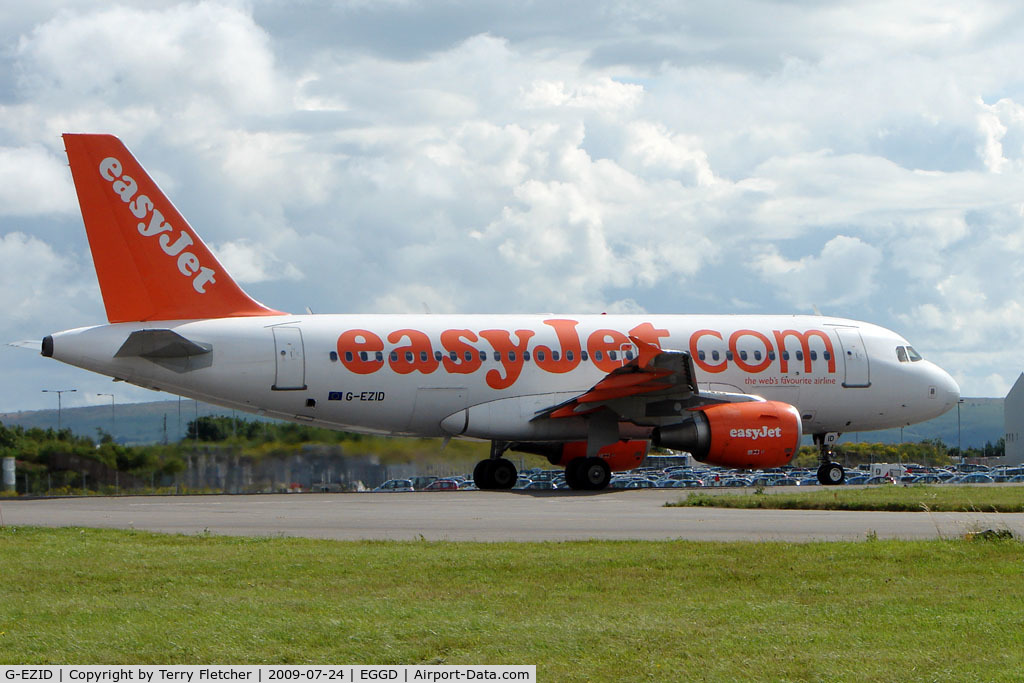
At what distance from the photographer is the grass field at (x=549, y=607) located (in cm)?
754

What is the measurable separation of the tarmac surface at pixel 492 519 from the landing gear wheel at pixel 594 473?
2705 millimetres

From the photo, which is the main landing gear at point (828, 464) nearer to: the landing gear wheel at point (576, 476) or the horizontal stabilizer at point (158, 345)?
the landing gear wheel at point (576, 476)

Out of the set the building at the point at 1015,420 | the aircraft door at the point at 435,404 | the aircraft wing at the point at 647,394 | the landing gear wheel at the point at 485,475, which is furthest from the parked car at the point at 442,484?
the building at the point at 1015,420

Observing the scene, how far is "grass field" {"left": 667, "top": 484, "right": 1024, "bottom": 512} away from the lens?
2039 cm

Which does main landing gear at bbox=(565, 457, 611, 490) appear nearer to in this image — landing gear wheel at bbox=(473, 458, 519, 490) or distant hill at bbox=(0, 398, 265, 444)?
landing gear wheel at bbox=(473, 458, 519, 490)

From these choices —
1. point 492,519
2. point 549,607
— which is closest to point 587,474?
point 492,519

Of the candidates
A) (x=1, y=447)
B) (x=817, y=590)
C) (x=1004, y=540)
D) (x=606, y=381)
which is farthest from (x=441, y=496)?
(x=817, y=590)

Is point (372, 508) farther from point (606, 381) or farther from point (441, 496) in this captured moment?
point (606, 381)

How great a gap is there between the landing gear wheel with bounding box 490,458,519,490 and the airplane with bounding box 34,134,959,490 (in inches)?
1.5

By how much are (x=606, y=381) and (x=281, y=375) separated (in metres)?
7.18

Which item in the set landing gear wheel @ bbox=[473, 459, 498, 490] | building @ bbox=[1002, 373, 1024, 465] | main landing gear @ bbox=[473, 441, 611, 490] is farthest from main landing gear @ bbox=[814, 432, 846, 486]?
building @ bbox=[1002, 373, 1024, 465]

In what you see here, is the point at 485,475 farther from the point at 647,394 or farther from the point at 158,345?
the point at 158,345

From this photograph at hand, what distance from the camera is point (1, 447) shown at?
3067cm

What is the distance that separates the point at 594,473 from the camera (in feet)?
93.5
